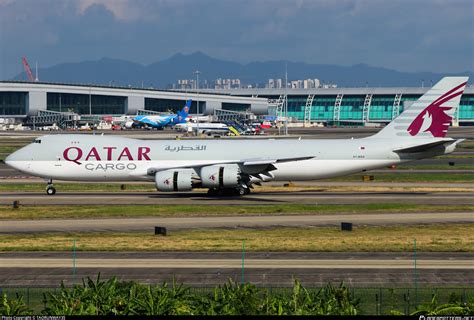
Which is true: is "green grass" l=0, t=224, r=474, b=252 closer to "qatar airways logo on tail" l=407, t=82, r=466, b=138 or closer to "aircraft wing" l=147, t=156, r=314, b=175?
"aircraft wing" l=147, t=156, r=314, b=175

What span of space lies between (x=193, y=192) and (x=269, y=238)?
83.5 ft

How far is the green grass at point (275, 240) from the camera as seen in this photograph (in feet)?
146

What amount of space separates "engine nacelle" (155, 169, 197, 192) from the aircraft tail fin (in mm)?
17837

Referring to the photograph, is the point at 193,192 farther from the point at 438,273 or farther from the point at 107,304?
the point at 107,304

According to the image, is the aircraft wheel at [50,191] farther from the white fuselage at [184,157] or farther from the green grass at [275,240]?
the green grass at [275,240]

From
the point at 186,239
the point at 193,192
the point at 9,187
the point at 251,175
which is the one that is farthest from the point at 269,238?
the point at 9,187

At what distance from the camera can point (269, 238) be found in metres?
47.3

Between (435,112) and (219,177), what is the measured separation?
18.3 meters

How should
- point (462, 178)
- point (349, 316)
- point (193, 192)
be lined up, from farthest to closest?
point (462, 178), point (193, 192), point (349, 316)

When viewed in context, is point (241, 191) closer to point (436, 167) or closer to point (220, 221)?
point (220, 221)

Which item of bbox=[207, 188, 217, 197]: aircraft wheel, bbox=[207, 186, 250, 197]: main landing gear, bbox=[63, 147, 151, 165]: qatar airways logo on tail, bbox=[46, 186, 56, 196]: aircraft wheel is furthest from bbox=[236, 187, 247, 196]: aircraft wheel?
bbox=[46, 186, 56, 196]: aircraft wheel

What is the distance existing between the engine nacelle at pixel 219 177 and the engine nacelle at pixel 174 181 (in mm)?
1089

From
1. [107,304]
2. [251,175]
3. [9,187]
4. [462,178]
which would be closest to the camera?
[107,304]

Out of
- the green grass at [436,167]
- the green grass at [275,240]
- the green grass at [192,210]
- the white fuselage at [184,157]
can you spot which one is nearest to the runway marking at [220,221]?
the green grass at [192,210]
